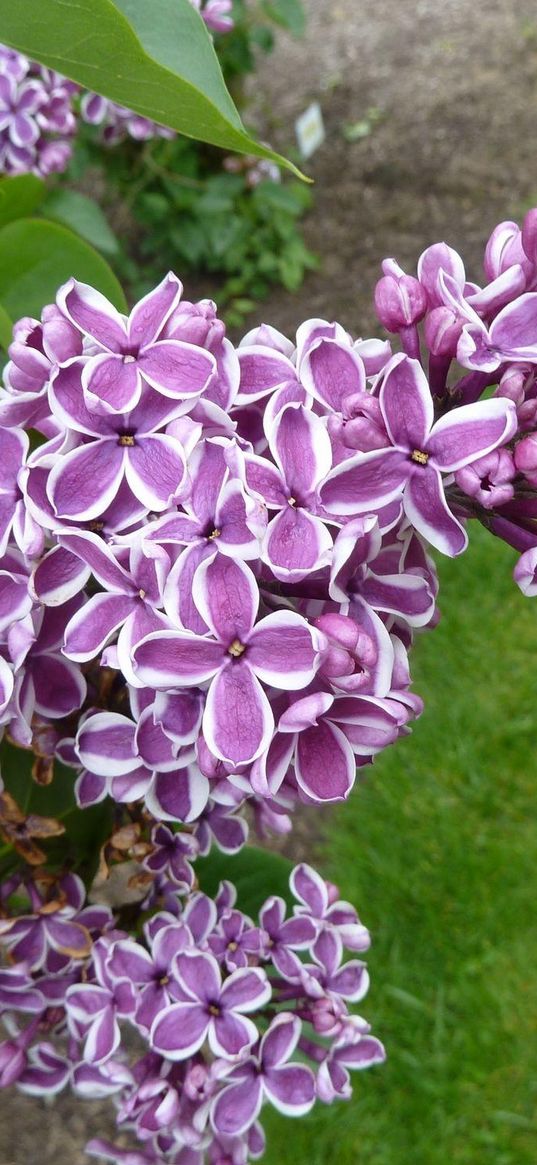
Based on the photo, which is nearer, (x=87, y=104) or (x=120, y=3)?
(x=120, y=3)

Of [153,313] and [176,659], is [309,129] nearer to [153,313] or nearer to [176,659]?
[153,313]

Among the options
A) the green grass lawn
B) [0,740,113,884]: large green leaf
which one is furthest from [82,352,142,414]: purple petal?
the green grass lawn

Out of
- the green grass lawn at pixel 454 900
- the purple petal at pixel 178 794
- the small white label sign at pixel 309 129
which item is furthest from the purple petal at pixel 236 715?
the small white label sign at pixel 309 129

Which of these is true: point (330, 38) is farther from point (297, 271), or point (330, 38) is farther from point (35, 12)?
point (35, 12)

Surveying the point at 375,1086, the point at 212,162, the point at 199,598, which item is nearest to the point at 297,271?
the point at 212,162

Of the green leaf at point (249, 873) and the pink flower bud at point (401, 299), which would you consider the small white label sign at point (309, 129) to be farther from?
the pink flower bud at point (401, 299)

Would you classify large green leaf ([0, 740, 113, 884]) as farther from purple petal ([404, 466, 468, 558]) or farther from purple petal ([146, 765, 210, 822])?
purple petal ([404, 466, 468, 558])
